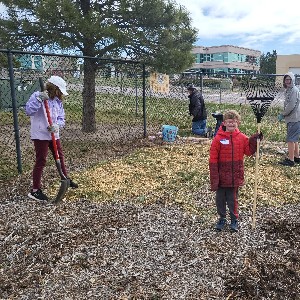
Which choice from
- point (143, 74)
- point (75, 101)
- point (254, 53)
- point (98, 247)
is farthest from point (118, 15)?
point (254, 53)

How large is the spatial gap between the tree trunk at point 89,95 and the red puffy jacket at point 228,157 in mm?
5700

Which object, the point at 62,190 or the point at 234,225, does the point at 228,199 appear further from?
the point at 62,190

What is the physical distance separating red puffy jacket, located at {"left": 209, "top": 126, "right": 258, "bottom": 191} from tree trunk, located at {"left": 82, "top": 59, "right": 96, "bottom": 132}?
5700 mm

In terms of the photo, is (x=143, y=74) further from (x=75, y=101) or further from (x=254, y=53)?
(x=254, y=53)

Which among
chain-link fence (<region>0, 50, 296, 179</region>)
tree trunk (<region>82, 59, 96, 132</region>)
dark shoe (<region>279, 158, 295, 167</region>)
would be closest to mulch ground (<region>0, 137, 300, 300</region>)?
dark shoe (<region>279, 158, 295, 167</region>)

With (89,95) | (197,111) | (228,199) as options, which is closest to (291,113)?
(197,111)

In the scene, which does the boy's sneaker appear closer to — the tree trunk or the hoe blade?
the hoe blade

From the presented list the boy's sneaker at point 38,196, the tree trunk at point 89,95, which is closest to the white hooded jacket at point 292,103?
the boy's sneaker at point 38,196

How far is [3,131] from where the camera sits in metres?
9.80

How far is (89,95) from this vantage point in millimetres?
8969

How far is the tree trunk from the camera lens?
862 centimetres

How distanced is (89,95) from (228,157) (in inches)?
237

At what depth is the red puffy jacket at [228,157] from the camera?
3.58 m

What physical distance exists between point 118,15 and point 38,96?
13.7 feet
